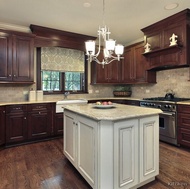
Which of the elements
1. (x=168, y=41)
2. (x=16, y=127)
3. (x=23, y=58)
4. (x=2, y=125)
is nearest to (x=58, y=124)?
(x=16, y=127)

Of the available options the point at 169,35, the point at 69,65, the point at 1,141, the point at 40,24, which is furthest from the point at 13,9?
the point at 169,35

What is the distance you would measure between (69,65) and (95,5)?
2.01 m

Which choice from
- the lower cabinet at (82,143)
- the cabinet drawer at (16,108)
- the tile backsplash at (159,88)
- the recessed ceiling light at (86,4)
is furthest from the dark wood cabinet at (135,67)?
the cabinet drawer at (16,108)

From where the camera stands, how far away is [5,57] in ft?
11.1

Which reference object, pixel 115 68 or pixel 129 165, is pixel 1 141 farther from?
pixel 115 68

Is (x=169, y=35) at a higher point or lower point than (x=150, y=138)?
higher

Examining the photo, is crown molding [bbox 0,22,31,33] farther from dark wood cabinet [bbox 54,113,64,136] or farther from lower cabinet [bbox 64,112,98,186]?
lower cabinet [bbox 64,112,98,186]

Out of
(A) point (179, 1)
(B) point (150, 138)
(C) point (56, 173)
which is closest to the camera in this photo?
(B) point (150, 138)

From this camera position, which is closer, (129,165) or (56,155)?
(129,165)

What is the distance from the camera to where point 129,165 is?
1777 mm

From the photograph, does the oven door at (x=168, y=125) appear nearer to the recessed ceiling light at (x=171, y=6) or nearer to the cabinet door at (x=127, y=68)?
the cabinet door at (x=127, y=68)

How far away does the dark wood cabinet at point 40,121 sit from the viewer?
349 centimetres

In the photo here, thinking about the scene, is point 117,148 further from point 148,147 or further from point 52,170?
point 52,170

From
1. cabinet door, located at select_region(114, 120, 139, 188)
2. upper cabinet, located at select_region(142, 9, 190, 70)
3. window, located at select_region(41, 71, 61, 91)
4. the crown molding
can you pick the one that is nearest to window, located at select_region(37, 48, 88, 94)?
window, located at select_region(41, 71, 61, 91)
